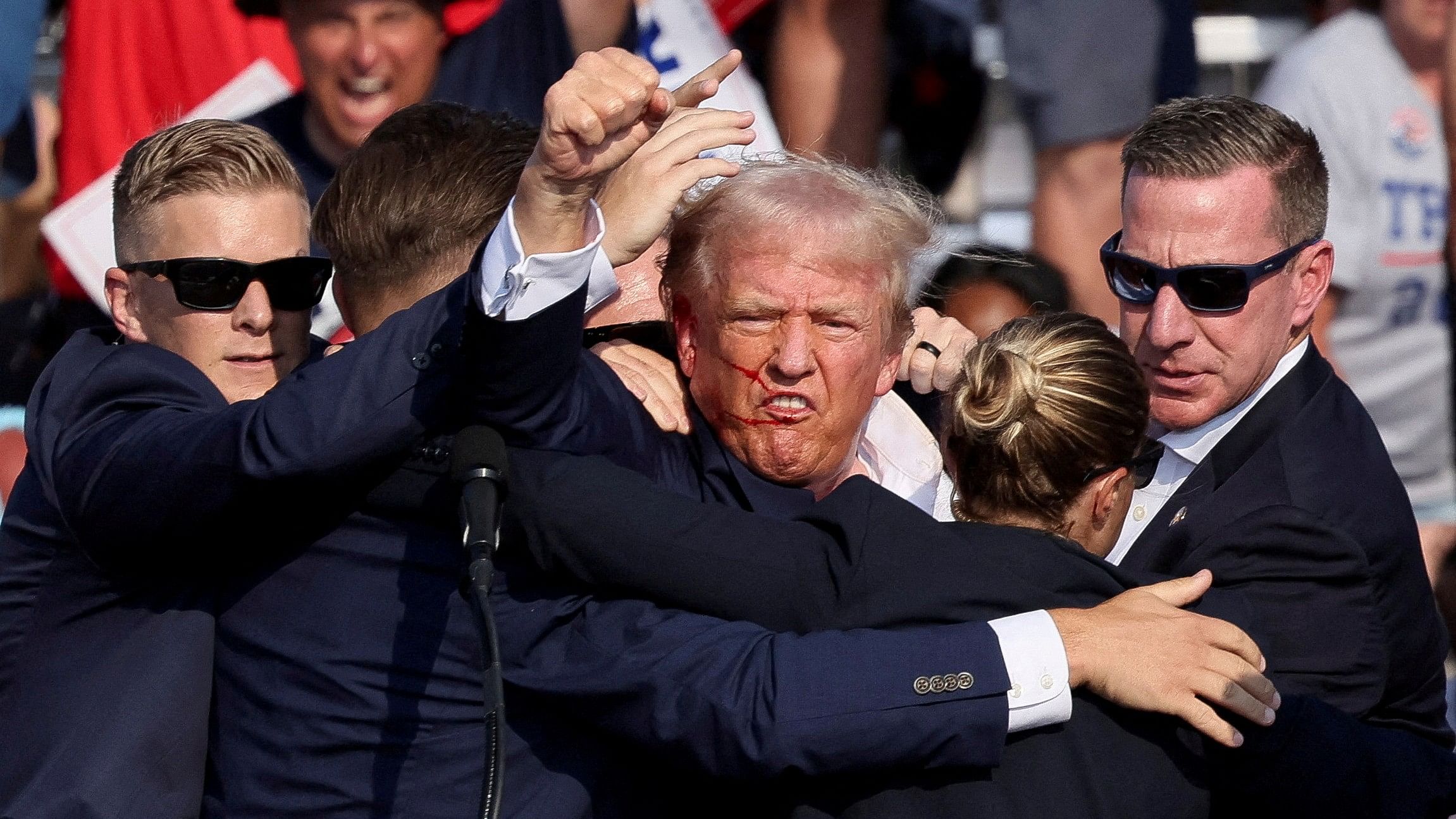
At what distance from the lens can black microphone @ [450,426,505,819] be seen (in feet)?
7.08

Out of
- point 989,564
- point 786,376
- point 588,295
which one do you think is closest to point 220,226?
point 588,295

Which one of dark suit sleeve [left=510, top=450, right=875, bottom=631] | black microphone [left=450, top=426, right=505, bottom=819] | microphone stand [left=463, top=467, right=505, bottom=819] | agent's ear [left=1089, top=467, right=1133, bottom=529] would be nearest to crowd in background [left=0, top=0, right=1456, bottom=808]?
agent's ear [left=1089, top=467, right=1133, bottom=529]

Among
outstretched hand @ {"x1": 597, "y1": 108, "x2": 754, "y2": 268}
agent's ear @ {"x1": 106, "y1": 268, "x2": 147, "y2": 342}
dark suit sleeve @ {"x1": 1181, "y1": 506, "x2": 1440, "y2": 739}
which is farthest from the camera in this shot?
agent's ear @ {"x1": 106, "y1": 268, "x2": 147, "y2": 342}

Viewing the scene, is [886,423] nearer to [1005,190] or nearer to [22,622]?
[22,622]

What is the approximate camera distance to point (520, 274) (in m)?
2.31

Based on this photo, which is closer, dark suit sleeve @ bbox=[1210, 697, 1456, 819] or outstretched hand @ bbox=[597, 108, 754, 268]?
dark suit sleeve @ bbox=[1210, 697, 1456, 819]

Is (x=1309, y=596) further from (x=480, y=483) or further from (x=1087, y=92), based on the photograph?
(x=1087, y=92)

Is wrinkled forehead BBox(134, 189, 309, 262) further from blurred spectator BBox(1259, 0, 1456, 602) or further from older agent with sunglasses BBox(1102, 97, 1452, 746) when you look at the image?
blurred spectator BBox(1259, 0, 1456, 602)

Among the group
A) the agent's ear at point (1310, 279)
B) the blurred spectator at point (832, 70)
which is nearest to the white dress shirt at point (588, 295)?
the agent's ear at point (1310, 279)

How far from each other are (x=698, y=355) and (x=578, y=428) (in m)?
0.37

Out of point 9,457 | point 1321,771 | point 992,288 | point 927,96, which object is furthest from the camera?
point 927,96

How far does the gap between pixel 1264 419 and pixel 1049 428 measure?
26.1 inches

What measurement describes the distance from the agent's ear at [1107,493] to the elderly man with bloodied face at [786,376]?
0.46ft

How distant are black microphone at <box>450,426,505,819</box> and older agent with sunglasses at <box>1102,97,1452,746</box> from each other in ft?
3.58
